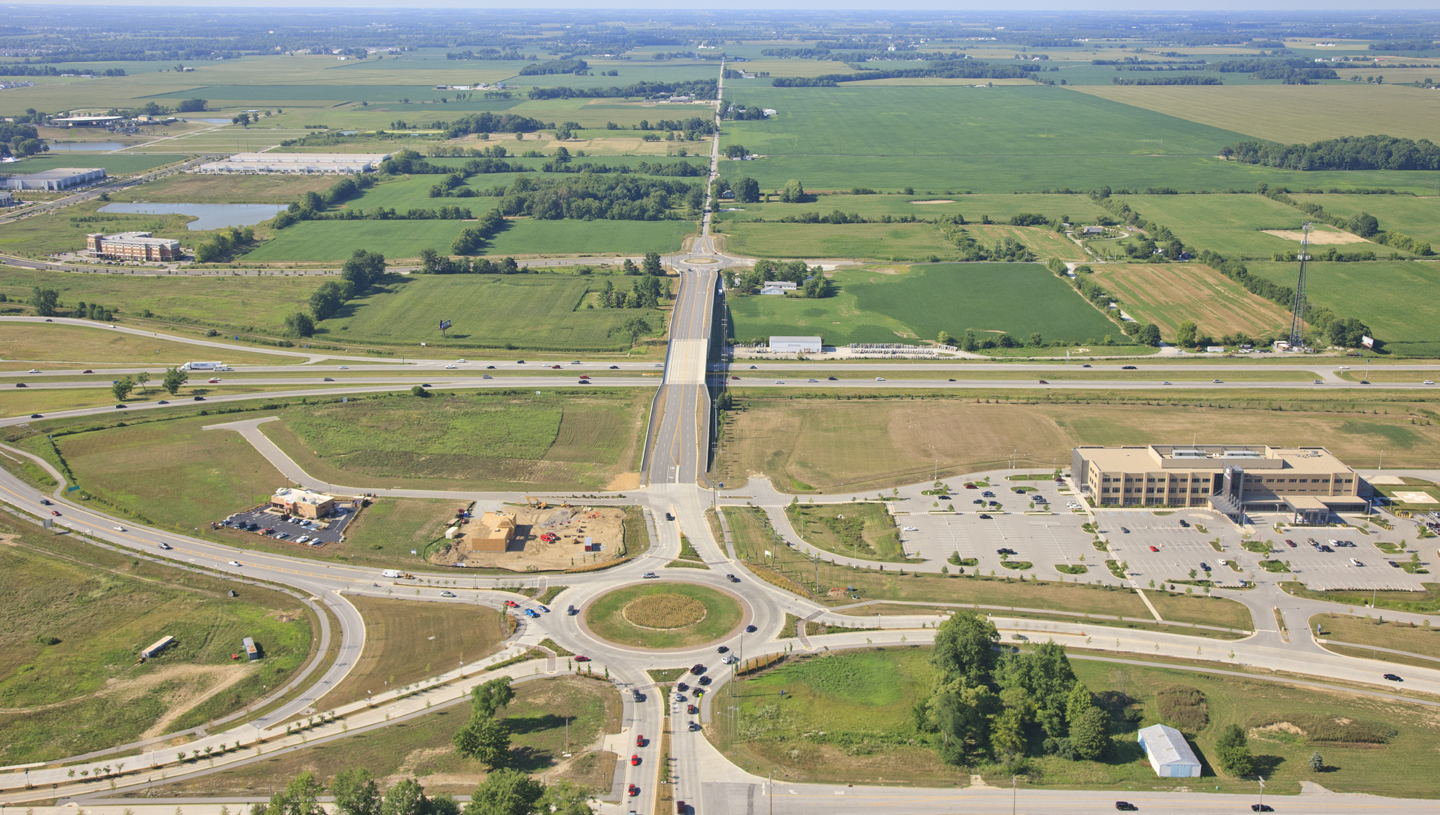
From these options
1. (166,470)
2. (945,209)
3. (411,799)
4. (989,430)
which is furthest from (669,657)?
(945,209)

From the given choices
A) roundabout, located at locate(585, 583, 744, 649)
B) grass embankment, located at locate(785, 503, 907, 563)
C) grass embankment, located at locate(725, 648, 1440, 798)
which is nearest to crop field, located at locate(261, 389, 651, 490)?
grass embankment, located at locate(785, 503, 907, 563)

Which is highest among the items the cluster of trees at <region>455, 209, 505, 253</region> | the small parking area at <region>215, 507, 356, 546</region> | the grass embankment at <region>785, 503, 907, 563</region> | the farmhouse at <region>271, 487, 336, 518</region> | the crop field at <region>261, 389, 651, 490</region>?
the cluster of trees at <region>455, 209, 505, 253</region>

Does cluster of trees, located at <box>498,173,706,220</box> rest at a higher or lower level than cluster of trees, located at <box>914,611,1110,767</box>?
higher

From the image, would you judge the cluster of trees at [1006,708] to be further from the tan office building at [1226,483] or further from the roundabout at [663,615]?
the tan office building at [1226,483]

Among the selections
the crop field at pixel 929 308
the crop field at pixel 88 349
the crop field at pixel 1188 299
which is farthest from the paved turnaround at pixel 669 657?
the crop field at pixel 1188 299

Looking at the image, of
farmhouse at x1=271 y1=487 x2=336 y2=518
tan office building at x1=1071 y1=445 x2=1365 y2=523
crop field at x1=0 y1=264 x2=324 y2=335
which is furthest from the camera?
crop field at x1=0 y1=264 x2=324 y2=335

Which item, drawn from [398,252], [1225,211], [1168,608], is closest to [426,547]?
[1168,608]

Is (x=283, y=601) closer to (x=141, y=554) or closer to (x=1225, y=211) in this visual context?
(x=141, y=554)

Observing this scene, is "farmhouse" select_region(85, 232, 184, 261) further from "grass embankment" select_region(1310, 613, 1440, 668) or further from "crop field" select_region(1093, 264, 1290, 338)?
"grass embankment" select_region(1310, 613, 1440, 668)

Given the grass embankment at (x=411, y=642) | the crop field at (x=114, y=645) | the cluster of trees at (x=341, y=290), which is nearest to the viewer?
the crop field at (x=114, y=645)
